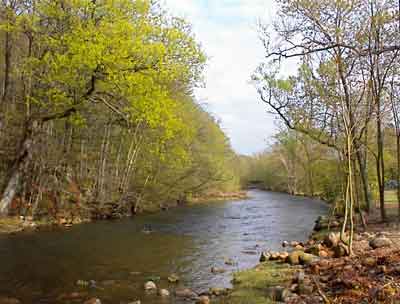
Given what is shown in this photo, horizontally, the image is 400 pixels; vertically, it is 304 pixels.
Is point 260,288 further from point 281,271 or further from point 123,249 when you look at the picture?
point 123,249

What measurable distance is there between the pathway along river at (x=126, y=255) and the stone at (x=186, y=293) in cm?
39

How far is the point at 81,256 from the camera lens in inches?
607

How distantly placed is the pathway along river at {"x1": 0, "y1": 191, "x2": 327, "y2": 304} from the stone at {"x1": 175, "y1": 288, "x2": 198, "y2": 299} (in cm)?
39

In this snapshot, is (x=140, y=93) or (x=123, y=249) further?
(x=140, y=93)

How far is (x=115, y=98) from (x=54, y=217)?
951cm

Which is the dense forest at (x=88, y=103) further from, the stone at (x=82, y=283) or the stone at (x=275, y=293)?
the stone at (x=275, y=293)

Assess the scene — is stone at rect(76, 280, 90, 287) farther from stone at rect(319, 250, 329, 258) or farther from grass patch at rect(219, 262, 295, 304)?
stone at rect(319, 250, 329, 258)

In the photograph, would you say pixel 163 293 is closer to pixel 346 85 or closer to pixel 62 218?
pixel 346 85

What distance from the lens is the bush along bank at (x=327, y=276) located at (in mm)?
7750

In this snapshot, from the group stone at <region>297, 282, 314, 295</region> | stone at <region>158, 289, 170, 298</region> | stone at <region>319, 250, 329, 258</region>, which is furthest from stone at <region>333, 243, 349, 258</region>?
stone at <region>158, 289, 170, 298</region>

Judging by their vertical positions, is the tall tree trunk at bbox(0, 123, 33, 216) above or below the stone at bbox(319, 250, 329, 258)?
above

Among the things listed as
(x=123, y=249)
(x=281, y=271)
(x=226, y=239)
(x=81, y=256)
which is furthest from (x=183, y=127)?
(x=281, y=271)

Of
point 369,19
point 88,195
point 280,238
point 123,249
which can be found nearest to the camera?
point 123,249

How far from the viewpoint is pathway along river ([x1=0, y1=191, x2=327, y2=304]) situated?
11133 millimetres
